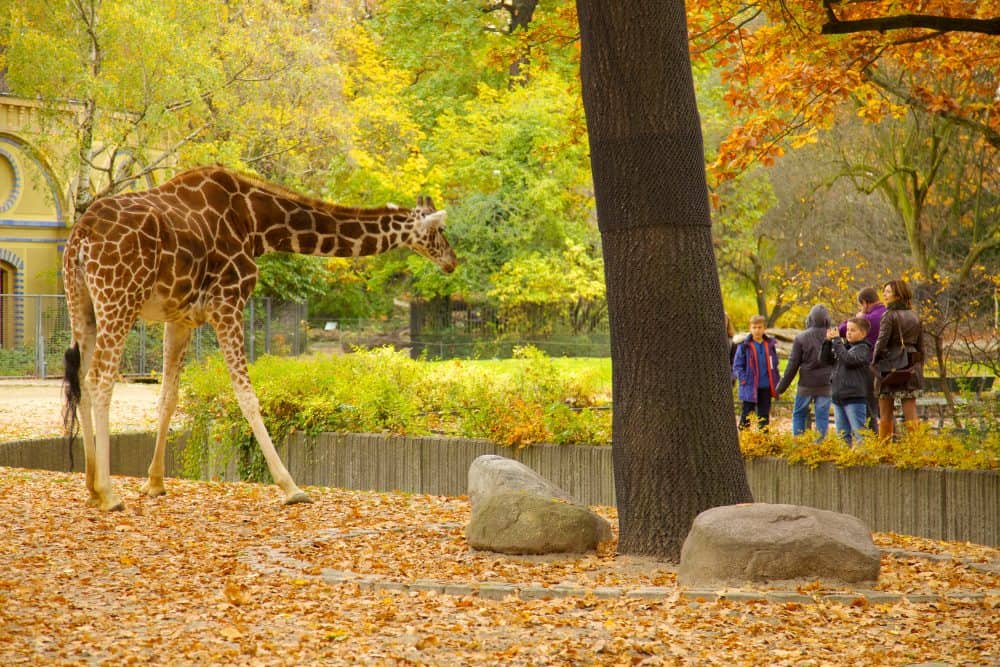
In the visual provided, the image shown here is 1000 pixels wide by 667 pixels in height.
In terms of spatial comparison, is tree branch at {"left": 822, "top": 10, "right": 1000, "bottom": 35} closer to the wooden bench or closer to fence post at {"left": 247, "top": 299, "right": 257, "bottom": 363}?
the wooden bench

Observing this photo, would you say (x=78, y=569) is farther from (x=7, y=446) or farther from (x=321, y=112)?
(x=321, y=112)

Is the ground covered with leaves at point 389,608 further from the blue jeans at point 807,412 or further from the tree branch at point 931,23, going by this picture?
the blue jeans at point 807,412

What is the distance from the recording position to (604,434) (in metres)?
11.4

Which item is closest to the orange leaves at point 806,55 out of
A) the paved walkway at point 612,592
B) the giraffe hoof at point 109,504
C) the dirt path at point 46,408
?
the paved walkway at point 612,592

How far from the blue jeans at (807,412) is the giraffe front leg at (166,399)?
6.91m

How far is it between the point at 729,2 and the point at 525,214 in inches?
956

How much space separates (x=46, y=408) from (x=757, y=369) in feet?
45.0

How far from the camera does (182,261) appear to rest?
34.4ft

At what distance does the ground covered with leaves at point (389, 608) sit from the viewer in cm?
568

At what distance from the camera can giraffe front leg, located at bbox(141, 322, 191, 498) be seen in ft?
35.9

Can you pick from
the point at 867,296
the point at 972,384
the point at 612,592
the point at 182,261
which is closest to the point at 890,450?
the point at 612,592

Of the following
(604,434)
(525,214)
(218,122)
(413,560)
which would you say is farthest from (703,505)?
(525,214)

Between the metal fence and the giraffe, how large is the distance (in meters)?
19.2

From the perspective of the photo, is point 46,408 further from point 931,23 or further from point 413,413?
point 931,23
